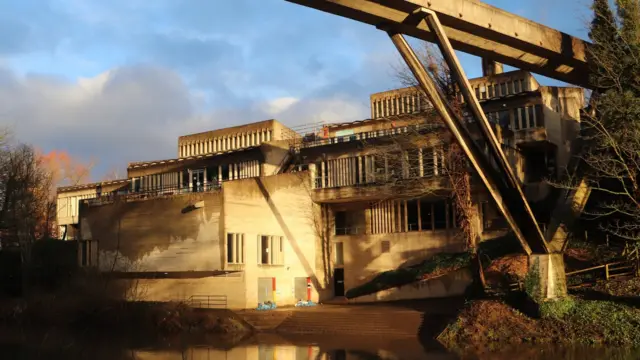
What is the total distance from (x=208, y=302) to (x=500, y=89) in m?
25.6

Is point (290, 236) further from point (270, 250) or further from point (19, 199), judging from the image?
point (19, 199)

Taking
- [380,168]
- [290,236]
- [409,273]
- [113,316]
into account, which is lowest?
[113,316]

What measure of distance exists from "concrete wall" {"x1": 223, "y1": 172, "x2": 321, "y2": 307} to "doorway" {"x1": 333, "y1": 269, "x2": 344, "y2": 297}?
5.92 ft

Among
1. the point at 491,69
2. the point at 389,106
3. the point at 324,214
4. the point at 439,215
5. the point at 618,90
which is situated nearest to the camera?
the point at 618,90

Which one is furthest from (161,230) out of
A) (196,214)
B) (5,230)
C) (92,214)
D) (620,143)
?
(620,143)

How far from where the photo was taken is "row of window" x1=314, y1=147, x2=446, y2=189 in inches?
1364

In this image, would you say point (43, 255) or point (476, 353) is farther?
point (43, 255)

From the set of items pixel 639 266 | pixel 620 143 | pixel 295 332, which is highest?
pixel 620 143

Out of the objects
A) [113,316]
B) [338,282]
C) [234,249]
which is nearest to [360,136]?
[338,282]

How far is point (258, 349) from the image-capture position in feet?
76.6

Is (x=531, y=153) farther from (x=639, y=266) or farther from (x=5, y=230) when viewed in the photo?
(x=5, y=230)

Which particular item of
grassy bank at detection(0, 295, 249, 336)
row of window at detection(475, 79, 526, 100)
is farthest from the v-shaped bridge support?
row of window at detection(475, 79, 526, 100)

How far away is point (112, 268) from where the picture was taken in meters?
36.4

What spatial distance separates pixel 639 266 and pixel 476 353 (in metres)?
8.49
